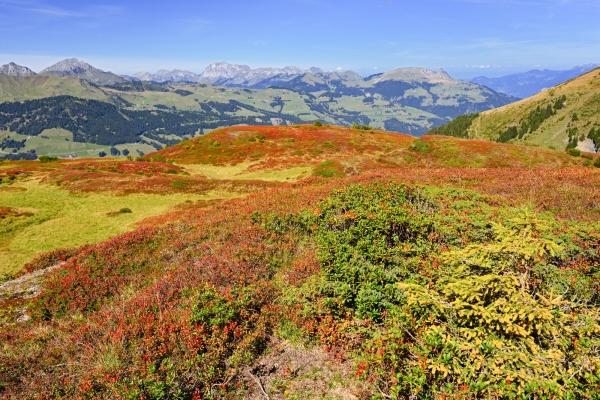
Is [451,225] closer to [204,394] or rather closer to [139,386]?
[204,394]

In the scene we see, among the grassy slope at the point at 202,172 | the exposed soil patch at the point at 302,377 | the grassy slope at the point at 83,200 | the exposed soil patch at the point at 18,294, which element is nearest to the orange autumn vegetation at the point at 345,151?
the grassy slope at the point at 202,172

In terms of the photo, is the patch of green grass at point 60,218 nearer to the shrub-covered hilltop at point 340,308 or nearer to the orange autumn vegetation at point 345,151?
the shrub-covered hilltop at point 340,308

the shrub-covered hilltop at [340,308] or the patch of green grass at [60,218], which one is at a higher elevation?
the shrub-covered hilltop at [340,308]

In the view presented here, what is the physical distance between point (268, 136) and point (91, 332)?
7828 centimetres

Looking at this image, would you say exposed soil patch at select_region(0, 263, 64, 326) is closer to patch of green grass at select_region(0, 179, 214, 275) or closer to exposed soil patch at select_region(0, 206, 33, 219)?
patch of green grass at select_region(0, 179, 214, 275)

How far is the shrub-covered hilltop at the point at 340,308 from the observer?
262 inches

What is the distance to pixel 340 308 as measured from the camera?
1048 cm

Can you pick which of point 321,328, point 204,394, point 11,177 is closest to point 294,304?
point 321,328

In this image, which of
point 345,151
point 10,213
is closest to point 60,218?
point 10,213

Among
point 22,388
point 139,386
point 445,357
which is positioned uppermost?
point 445,357

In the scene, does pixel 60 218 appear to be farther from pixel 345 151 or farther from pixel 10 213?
pixel 345 151

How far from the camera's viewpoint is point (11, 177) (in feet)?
173

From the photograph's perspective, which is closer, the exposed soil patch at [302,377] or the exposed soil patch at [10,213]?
the exposed soil patch at [302,377]

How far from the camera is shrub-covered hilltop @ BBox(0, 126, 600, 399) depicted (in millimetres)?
6645
